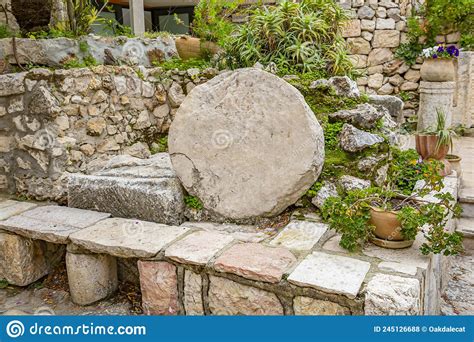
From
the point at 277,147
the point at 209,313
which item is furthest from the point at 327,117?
the point at 209,313

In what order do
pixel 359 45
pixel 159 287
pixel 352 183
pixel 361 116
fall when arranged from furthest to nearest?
pixel 359 45, pixel 361 116, pixel 352 183, pixel 159 287

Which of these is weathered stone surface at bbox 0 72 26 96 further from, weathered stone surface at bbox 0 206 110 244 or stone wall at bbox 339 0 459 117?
stone wall at bbox 339 0 459 117

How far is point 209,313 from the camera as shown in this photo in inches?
98.1

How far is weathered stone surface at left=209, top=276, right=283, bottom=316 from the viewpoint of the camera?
227cm

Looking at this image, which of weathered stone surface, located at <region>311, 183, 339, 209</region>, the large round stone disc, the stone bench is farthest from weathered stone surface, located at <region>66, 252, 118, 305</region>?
weathered stone surface, located at <region>311, 183, 339, 209</region>

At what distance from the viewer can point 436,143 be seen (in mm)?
4012

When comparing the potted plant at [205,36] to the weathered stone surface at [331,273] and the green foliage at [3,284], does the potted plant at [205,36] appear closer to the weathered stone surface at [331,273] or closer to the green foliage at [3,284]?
the green foliage at [3,284]

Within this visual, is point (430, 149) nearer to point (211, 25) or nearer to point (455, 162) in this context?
point (455, 162)

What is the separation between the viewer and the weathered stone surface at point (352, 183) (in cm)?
302

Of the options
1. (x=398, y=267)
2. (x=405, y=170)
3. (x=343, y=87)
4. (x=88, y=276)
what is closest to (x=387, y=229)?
(x=398, y=267)

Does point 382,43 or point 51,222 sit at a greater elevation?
point 382,43

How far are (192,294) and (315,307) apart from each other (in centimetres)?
75

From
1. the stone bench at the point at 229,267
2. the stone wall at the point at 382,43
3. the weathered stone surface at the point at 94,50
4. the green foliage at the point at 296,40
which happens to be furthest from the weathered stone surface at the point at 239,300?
the stone wall at the point at 382,43

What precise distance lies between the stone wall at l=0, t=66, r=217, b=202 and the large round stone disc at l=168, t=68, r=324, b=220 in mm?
1042
